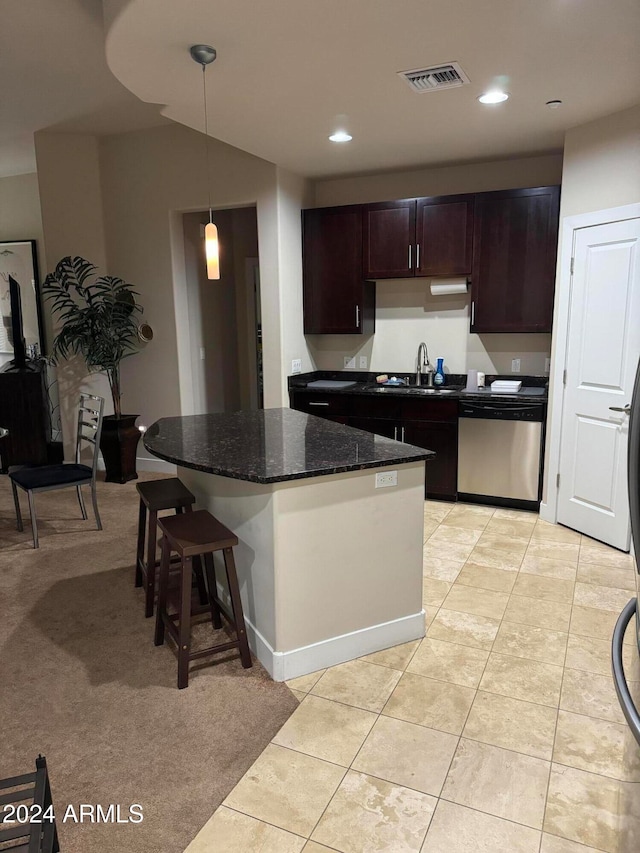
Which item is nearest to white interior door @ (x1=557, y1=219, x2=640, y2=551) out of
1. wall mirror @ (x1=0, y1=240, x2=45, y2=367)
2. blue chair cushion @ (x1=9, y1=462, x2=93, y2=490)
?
blue chair cushion @ (x1=9, y1=462, x2=93, y2=490)

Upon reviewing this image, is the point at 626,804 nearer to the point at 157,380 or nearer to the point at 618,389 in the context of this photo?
the point at 618,389

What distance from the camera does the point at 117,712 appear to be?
232cm

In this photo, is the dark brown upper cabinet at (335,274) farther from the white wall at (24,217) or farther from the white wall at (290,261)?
the white wall at (24,217)

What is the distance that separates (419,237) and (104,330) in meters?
2.79

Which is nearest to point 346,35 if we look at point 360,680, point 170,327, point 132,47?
point 132,47

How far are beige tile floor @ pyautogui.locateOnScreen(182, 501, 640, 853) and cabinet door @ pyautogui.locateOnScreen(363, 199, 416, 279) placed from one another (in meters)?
2.78

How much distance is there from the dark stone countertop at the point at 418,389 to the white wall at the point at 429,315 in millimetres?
67

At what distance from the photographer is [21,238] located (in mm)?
7086

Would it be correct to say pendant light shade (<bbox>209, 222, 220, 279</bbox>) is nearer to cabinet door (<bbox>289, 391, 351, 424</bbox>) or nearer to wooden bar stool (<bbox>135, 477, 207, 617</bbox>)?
wooden bar stool (<bbox>135, 477, 207, 617</bbox>)

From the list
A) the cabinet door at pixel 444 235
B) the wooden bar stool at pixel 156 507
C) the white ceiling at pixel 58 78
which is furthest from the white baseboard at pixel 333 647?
the white ceiling at pixel 58 78

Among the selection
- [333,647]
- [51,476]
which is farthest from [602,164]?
[51,476]

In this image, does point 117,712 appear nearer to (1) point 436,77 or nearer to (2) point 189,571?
(2) point 189,571

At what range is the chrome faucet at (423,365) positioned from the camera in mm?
5148

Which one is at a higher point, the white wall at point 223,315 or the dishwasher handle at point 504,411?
the white wall at point 223,315
